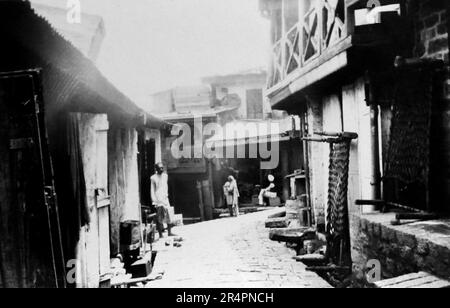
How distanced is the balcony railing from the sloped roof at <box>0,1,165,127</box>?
364 centimetres

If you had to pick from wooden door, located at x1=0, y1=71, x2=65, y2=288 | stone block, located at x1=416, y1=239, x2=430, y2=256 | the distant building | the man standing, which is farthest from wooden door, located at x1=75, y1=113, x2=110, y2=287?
the distant building

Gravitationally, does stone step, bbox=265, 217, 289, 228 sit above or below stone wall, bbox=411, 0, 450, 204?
below

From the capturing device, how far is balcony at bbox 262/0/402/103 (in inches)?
202

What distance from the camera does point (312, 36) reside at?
23.2ft

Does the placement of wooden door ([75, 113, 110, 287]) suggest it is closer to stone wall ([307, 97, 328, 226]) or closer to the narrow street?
the narrow street

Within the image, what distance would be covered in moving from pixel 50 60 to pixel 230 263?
198 inches

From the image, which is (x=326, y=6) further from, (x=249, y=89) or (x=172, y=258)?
(x=249, y=89)

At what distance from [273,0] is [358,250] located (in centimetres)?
734

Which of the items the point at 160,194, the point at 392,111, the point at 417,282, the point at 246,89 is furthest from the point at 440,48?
the point at 246,89

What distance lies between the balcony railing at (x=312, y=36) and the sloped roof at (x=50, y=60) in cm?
364

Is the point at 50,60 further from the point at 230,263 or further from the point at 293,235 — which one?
the point at 293,235

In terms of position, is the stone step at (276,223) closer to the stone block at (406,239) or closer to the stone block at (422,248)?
the stone block at (406,239)

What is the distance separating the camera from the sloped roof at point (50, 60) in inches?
113

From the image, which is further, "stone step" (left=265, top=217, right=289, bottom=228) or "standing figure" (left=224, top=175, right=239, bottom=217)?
"standing figure" (left=224, top=175, right=239, bottom=217)
